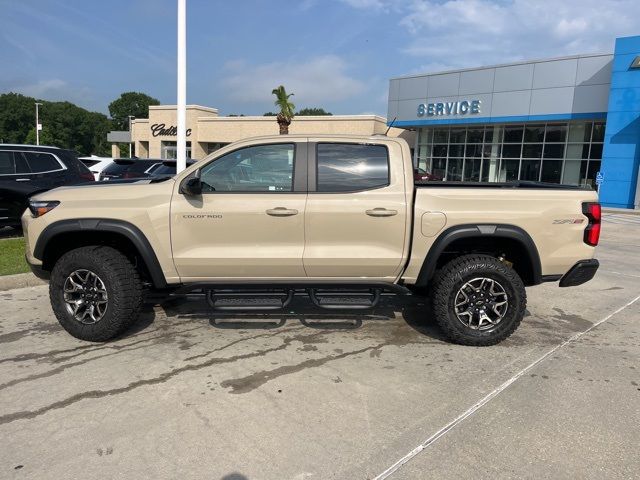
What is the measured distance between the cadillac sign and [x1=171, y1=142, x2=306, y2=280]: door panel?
2670 cm

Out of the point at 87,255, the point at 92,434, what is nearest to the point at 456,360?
the point at 92,434

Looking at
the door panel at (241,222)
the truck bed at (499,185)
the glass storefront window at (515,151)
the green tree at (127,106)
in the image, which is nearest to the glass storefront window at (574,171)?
the glass storefront window at (515,151)

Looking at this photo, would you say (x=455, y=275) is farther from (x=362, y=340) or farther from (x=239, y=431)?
(x=239, y=431)

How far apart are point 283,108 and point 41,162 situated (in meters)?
25.6

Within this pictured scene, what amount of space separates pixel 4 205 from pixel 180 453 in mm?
8119

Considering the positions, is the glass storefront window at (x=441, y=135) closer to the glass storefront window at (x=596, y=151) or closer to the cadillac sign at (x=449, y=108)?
the cadillac sign at (x=449, y=108)

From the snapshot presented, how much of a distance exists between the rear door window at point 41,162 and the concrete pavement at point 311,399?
5125 mm

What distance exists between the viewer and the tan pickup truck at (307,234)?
4.41m

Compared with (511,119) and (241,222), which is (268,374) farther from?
(511,119)

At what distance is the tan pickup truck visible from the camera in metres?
4.41

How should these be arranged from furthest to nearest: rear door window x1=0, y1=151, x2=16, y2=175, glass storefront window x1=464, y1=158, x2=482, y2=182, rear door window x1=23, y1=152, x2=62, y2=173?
1. glass storefront window x1=464, y1=158, x2=482, y2=182
2. rear door window x1=23, y1=152, x2=62, y2=173
3. rear door window x1=0, y1=151, x2=16, y2=175

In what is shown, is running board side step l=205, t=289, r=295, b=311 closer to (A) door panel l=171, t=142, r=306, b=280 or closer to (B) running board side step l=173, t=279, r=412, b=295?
(B) running board side step l=173, t=279, r=412, b=295

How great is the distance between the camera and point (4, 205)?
359 inches

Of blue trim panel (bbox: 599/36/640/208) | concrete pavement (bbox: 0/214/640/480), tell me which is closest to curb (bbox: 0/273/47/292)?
concrete pavement (bbox: 0/214/640/480)
